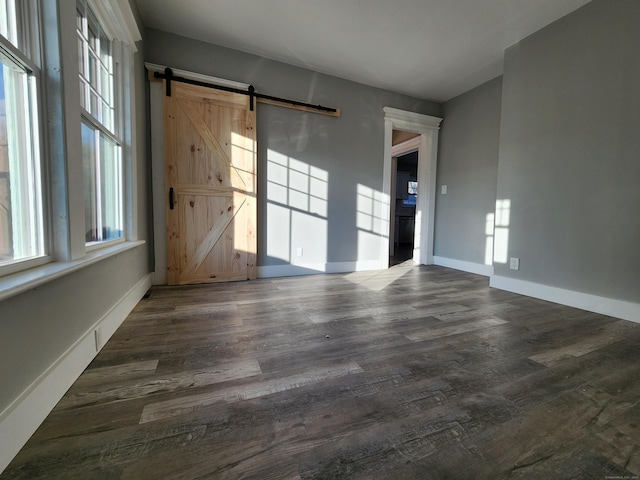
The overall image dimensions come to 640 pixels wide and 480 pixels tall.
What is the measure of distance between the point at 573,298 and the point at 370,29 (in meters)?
3.29

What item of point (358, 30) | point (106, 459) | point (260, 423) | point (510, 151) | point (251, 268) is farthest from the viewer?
point (251, 268)

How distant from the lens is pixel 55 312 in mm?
1104

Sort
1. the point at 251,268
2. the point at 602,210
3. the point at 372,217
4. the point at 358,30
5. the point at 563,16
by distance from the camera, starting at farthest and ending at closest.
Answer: the point at 372,217 → the point at 251,268 → the point at 358,30 → the point at 563,16 → the point at 602,210

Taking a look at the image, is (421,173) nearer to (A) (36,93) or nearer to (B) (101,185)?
(B) (101,185)

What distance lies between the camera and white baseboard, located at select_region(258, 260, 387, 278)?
11.3 ft

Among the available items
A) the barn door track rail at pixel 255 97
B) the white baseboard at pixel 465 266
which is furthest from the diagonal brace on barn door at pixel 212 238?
the white baseboard at pixel 465 266

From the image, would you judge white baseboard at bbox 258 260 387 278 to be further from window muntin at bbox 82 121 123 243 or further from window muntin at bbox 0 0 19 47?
window muntin at bbox 0 0 19 47

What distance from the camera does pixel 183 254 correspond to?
3006mm

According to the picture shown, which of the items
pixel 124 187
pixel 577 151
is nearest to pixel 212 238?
pixel 124 187

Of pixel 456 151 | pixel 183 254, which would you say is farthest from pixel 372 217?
pixel 183 254

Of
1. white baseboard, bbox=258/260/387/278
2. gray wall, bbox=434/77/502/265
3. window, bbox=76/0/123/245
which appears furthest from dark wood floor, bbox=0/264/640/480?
gray wall, bbox=434/77/502/265

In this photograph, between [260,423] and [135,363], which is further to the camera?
[135,363]

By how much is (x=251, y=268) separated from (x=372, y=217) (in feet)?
6.36

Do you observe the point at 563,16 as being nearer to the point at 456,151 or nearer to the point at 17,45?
the point at 456,151
